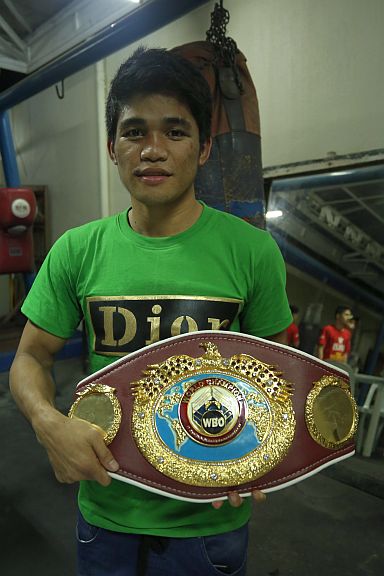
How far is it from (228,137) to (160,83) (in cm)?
64

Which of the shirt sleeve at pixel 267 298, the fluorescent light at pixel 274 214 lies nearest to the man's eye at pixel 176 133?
the shirt sleeve at pixel 267 298

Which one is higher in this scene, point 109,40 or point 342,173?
point 109,40

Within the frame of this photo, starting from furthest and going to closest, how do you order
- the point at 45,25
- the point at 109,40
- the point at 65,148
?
the point at 65,148
the point at 45,25
the point at 109,40

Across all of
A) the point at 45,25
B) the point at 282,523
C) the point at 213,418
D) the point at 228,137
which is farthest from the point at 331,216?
the point at 45,25

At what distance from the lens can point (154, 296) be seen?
71cm

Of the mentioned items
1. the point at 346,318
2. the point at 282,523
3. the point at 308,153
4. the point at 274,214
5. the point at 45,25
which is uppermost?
the point at 45,25

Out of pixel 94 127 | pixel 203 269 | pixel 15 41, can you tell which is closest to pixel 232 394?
pixel 203 269

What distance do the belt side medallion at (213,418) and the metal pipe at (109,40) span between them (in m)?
1.22

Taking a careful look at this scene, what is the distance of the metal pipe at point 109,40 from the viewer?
4.58 feet

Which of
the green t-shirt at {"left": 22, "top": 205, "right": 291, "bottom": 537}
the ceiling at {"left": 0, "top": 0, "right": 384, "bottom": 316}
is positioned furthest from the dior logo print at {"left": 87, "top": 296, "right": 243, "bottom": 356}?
the ceiling at {"left": 0, "top": 0, "right": 384, "bottom": 316}

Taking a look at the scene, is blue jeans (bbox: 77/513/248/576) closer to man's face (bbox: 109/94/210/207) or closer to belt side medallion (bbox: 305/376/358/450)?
belt side medallion (bbox: 305/376/358/450)

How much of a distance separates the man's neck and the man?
7.49 feet

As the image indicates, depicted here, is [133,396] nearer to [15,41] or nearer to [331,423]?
[331,423]

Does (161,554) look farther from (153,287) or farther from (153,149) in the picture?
(153,149)
